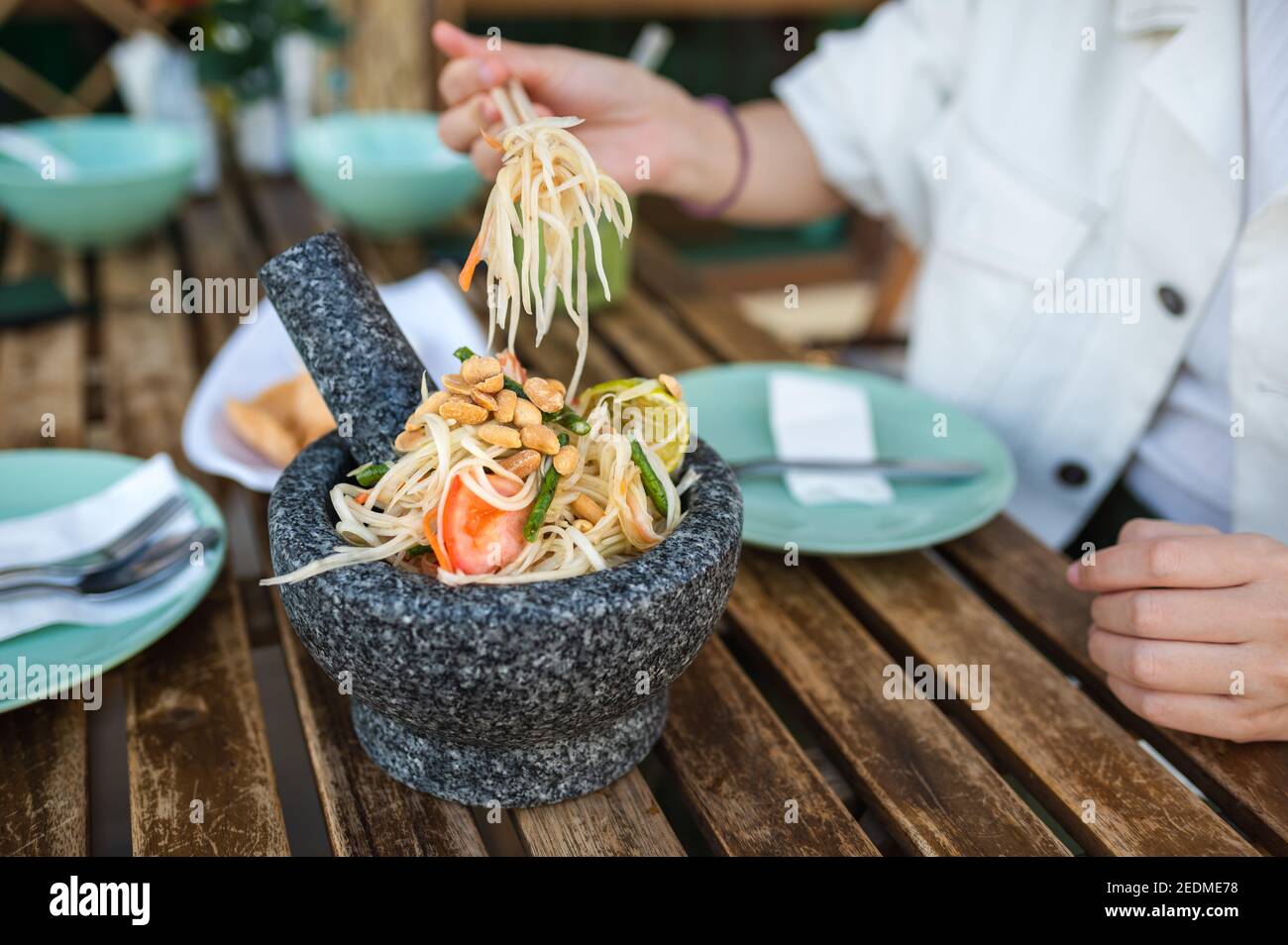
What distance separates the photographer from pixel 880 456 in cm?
147

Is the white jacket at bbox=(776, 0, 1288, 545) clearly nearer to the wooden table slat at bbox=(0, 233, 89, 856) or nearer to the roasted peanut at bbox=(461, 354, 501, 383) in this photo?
the roasted peanut at bbox=(461, 354, 501, 383)

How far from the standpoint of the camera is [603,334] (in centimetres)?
194

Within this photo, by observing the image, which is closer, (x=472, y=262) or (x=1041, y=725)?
(x=472, y=262)

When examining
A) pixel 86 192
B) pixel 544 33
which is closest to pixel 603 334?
pixel 86 192

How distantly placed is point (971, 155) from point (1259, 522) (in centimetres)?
78

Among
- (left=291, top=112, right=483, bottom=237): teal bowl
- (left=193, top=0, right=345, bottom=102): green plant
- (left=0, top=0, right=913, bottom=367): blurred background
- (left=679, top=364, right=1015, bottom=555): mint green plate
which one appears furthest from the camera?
(left=193, top=0, right=345, bottom=102): green plant

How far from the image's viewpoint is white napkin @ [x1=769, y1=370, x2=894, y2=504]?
1.36 meters

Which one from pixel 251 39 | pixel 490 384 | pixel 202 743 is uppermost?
pixel 251 39

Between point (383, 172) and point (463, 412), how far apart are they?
58.8 inches

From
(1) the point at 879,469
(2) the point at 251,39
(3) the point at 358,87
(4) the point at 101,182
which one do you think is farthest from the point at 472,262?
(3) the point at 358,87

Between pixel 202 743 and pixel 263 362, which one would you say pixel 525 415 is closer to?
pixel 202 743

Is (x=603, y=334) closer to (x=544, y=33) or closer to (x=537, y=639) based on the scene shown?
(x=537, y=639)

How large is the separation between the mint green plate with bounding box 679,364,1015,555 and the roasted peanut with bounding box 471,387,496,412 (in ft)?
1.29

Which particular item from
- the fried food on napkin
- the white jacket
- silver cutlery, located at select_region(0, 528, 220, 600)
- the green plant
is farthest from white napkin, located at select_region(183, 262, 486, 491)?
the green plant
